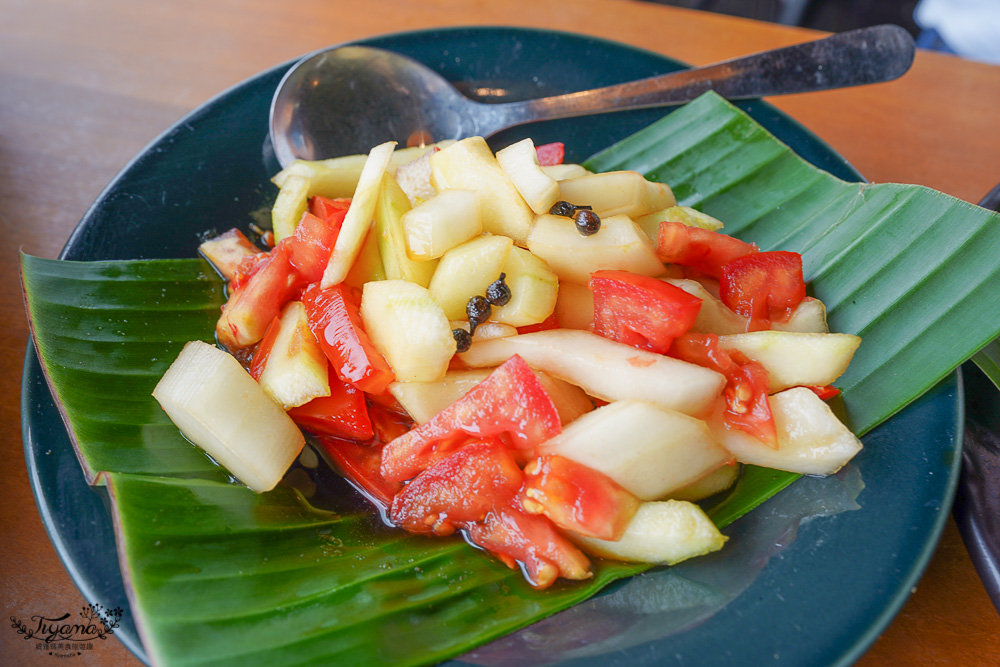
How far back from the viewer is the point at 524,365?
1177 millimetres

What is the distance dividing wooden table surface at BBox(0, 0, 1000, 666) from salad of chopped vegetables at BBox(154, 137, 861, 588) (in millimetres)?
669

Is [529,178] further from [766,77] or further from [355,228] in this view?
[766,77]

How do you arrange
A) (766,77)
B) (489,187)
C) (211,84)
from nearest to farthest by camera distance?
1. (489,187)
2. (766,77)
3. (211,84)

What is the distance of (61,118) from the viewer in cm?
222

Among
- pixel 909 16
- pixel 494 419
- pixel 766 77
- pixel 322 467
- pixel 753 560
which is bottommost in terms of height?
pixel 322 467

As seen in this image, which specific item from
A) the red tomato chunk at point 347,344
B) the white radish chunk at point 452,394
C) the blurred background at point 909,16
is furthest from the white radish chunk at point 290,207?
the blurred background at point 909,16

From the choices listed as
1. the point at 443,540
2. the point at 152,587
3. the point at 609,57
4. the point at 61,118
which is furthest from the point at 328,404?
the point at 61,118

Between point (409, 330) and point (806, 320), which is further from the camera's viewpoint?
point (806, 320)

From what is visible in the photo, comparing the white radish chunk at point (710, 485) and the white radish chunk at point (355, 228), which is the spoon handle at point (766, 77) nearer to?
the white radish chunk at point (355, 228)

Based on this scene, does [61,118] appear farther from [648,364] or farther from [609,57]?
[648,364]

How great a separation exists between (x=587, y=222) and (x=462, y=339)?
357mm

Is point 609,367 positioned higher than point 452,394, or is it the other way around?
point 609,367

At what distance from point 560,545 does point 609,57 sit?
1.63 metres

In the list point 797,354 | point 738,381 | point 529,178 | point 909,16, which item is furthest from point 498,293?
point 909,16
